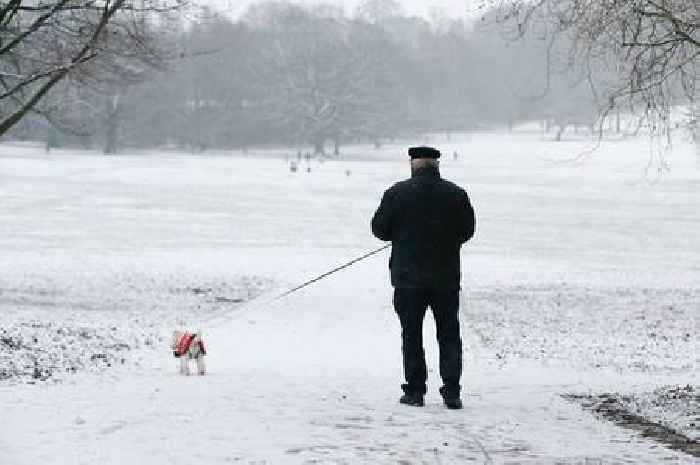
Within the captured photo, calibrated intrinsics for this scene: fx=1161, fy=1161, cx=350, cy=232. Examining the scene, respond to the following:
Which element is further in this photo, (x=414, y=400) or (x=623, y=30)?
(x=623, y=30)

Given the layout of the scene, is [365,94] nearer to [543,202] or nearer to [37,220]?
[543,202]

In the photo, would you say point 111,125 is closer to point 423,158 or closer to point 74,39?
point 74,39

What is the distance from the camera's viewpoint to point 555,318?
66.7 feet

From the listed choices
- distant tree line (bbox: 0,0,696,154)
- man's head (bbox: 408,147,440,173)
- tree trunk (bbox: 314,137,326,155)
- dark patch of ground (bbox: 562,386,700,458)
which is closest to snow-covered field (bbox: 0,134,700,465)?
dark patch of ground (bbox: 562,386,700,458)

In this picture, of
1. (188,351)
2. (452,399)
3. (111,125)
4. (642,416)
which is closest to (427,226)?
(452,399)

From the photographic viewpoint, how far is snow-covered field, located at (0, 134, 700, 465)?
661 centimetres

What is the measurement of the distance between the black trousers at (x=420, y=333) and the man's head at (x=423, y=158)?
2.88ft

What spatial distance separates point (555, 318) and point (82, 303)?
854 cm

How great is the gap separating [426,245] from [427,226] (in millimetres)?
133

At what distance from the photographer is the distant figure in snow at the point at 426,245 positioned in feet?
26.6

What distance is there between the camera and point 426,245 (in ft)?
26.7

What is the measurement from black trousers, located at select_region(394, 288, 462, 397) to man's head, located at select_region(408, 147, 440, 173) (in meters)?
0.88

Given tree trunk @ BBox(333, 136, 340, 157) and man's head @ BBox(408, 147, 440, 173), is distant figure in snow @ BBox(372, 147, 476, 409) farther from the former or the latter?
tree trunk @ BBox(333, 136, 340, 157)

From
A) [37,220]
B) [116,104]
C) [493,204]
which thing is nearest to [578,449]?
[37,220]
